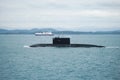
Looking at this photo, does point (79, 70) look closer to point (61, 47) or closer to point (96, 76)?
point (96, 76)

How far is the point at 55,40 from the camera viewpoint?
6825cm

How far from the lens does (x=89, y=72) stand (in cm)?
3597

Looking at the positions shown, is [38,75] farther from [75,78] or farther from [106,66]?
[106,66]

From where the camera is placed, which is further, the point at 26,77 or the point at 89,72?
the point at 89,72

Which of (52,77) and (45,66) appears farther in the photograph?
(45,66)

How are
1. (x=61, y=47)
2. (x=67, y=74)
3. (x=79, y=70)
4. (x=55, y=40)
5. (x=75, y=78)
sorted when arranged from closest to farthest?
1. (x=75, y=78)
2. (x=67, y=74)
3. (x=79, y=70)
4. (x=55, y=40)
5. (x=61, y=47)

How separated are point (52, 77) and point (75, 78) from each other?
2178 mm

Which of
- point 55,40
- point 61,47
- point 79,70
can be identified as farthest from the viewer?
point 61,47

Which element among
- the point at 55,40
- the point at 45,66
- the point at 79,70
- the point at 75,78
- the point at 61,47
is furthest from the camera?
the point at 61,47

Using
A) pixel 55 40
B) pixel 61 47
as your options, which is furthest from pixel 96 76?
pixel 61 47

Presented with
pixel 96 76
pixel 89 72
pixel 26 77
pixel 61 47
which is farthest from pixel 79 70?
pixel 61 47

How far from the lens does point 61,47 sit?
→ 240ft

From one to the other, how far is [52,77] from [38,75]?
168 centimetres

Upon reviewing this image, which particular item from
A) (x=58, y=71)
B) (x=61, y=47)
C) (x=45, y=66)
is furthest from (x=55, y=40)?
(x=58, y=71)
